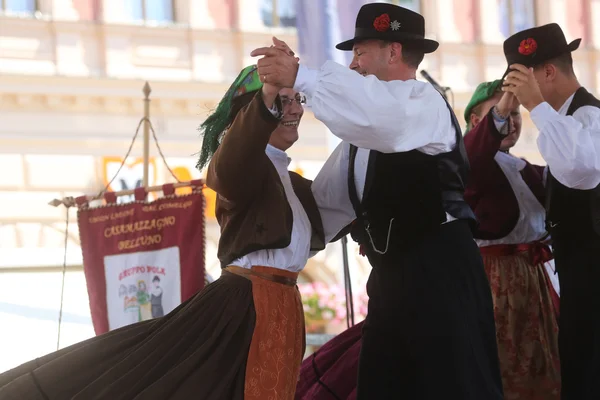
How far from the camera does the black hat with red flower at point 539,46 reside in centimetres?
340

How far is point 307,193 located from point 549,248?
38.6 inches

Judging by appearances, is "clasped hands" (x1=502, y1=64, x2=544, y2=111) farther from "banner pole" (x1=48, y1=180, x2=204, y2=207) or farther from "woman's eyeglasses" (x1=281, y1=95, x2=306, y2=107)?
"banner pole" (x1=48, y1=180, x2=204, y2=207)

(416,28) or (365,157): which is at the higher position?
(416,28)

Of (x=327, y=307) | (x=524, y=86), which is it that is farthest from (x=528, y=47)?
(x=327, y=307)

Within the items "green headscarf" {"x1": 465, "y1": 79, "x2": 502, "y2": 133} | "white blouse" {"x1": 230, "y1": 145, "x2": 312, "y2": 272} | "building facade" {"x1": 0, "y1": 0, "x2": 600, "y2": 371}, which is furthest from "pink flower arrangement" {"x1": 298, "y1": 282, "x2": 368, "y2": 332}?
"white blouse" {"x1": 230, "y1": 145, "x2": 312, "y2": 272}

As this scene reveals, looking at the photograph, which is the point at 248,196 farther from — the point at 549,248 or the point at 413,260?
the point at 549,248

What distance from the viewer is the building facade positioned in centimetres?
1046

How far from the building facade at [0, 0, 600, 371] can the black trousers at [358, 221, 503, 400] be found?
7.17m

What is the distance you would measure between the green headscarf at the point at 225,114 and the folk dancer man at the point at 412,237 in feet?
0.73

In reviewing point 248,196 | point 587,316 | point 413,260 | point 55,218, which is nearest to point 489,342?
point 413,260

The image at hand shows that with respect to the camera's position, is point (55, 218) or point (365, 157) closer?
point (365, 157)

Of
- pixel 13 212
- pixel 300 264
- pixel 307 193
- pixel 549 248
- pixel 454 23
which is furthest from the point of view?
pixel 454 23

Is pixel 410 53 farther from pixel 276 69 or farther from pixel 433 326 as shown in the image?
pixel 433 326

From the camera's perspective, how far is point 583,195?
326cm
